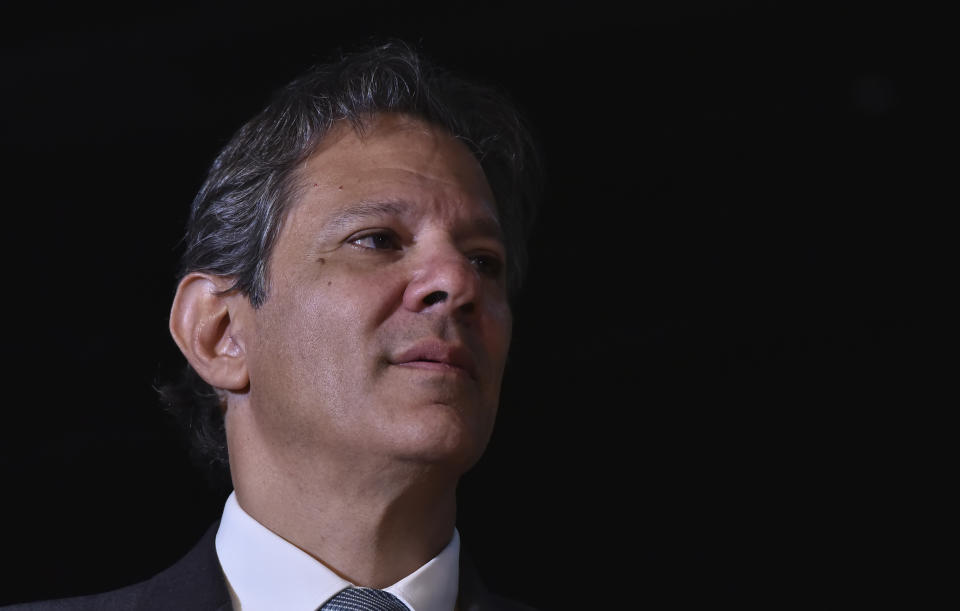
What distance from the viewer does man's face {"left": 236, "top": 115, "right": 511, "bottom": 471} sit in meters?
1.88

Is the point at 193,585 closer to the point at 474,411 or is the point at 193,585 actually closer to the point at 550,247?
the point at 474,411

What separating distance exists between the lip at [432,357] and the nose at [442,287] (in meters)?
0.06

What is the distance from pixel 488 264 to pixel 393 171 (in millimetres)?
251

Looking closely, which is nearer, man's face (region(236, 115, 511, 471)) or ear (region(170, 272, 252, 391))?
man's face (region(236, 115, 511, 471))

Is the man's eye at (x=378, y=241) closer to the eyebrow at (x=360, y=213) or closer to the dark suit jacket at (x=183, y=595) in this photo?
the eyebrow at (x=360, y=213)

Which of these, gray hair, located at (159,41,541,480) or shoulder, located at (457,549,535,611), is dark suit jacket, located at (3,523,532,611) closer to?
shoulder, located at (457,549,535,611)

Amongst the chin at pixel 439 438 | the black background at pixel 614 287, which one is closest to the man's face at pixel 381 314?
the chin at pixel 439 438

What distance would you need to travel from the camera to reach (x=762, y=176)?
10.3ft

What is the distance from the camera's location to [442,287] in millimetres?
1937

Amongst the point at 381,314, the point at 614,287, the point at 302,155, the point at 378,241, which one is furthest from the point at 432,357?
the point at 614,287

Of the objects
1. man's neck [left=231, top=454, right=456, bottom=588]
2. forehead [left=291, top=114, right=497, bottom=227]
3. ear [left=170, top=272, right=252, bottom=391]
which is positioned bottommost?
man's neck [left=231, top=454, right=456, bottom=588]

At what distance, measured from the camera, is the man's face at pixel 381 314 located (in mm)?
1876

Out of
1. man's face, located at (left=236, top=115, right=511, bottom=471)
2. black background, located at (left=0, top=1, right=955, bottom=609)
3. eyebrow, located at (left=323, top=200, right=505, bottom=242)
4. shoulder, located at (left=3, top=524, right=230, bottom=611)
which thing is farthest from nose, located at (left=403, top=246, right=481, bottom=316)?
black background, located at (left=0, top=1, right=955, bottom=609)

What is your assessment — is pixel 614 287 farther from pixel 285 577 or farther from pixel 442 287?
pixel 285 577
